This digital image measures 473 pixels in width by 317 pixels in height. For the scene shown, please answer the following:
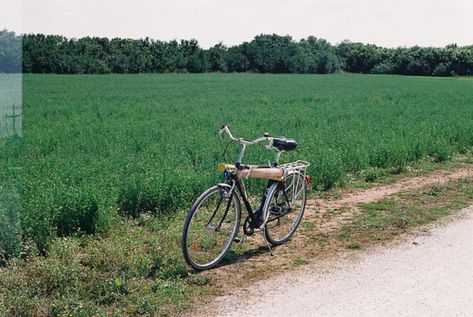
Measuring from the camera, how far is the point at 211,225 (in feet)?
21.5

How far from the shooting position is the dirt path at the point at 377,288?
5172mm

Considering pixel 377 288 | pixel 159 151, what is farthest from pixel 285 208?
pixel 159 151

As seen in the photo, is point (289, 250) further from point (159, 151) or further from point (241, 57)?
point (241, 57)

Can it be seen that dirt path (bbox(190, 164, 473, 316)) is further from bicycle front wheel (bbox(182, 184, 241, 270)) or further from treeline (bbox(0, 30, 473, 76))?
treeline (bbox(0, 30, 473, 76))

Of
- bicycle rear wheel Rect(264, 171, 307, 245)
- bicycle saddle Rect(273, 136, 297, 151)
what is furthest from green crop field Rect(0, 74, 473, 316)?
bicycle saddle Rect(273, 136, 297, 151)

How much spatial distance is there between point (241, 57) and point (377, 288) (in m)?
90.8

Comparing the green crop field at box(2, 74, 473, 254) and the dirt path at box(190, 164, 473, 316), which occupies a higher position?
the green crop field at box(2, 74, 473, 254)

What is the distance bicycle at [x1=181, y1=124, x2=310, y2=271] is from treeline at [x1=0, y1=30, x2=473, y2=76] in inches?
2470

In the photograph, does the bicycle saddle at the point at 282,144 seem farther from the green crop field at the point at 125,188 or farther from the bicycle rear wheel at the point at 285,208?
the green crop field at the point at 125,188

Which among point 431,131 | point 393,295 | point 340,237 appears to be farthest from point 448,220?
point 431,131

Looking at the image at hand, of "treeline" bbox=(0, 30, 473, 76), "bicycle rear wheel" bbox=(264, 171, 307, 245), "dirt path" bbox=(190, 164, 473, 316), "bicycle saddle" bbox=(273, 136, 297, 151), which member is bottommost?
"dirt path" bbox=(190, 164, 473, 316)

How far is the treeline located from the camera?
7156 centimetres

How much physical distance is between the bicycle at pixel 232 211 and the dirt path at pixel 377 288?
0.92 meters

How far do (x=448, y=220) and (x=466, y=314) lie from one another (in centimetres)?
365
